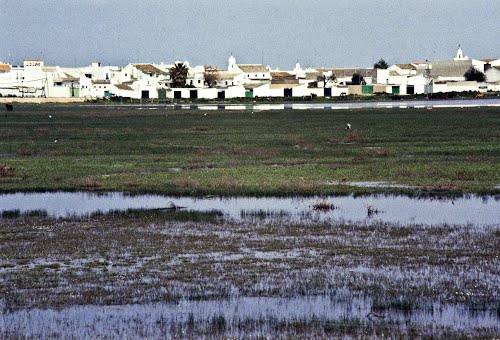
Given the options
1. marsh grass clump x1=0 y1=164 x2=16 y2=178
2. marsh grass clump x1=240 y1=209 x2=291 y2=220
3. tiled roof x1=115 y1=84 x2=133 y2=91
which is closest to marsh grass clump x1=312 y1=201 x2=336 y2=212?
marsh grass clump x1=240 y1=209 x2=291 y2=220

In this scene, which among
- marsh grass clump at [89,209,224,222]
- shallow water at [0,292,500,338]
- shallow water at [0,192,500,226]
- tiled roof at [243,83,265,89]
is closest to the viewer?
shallow water at [0,292,500,338]

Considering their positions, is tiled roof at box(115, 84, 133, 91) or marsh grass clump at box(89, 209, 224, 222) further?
tiled roof at box(115, 84, 133, 91)

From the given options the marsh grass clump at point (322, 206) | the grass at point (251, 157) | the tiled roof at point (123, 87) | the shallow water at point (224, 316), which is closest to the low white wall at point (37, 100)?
the tiled roof at point (123, 87)

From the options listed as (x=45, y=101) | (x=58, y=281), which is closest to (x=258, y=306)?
(x=58, y=281)

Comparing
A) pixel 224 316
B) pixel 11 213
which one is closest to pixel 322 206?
pixel 11 213

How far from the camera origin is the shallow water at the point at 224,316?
15250mm

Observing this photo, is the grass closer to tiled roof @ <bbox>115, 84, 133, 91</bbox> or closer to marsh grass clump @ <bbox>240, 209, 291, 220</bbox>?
marsh grass clump @ <bbox>240, 209, 291, 220</bbox>

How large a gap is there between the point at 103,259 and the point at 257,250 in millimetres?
3581

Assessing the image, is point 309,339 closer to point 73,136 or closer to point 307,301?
point 307,301

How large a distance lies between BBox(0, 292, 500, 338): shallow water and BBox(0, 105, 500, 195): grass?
625 inches

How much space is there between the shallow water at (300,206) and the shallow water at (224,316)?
9.71 meters

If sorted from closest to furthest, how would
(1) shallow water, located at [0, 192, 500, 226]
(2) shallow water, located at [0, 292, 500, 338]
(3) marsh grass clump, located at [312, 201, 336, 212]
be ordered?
(2) shallow water, located at [0, 292, 500, 338] → (1) shallow water, located at [0, 192, 500, 226] → (3) marsh grass clump, located at [312, 201, 336, 212]

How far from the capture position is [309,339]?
14.4 meters

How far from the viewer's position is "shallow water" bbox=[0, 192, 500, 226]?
88.2 feet
